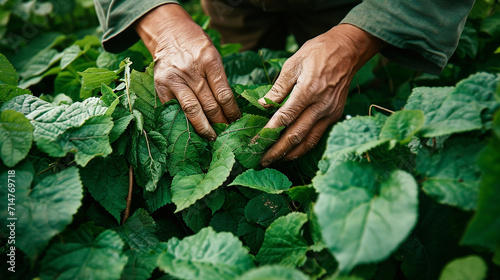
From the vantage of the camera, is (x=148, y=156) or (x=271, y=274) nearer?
(x=271, y=274)

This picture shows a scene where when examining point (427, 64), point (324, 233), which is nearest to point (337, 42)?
point (427, 64)

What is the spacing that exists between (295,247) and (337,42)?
847 millimetres

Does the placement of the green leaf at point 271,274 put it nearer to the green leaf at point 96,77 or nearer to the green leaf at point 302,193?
the green leaf at point 302,193

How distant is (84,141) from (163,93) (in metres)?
0.37

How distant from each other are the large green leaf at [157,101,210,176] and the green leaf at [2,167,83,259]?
0.37 meters

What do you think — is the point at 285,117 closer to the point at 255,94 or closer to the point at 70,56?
the point at 255,94

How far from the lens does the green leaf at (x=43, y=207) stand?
890 millimetres

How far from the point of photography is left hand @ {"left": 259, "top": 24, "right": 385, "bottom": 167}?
1.25 m

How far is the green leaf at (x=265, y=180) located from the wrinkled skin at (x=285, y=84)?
126mm

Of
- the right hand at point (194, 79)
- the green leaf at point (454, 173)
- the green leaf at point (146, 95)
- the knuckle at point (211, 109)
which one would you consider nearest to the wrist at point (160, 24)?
the right hand at point (194, 79)

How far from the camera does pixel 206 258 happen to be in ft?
3.10

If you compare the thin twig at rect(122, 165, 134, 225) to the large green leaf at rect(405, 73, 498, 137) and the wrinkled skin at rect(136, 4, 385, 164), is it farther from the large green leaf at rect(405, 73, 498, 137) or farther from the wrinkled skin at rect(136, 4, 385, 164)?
the large green leaf at rect(405, 73, 498, 137)

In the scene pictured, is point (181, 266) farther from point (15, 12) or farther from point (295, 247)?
point (15, 12)

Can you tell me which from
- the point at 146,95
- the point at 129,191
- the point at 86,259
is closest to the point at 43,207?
the point at 86,259
